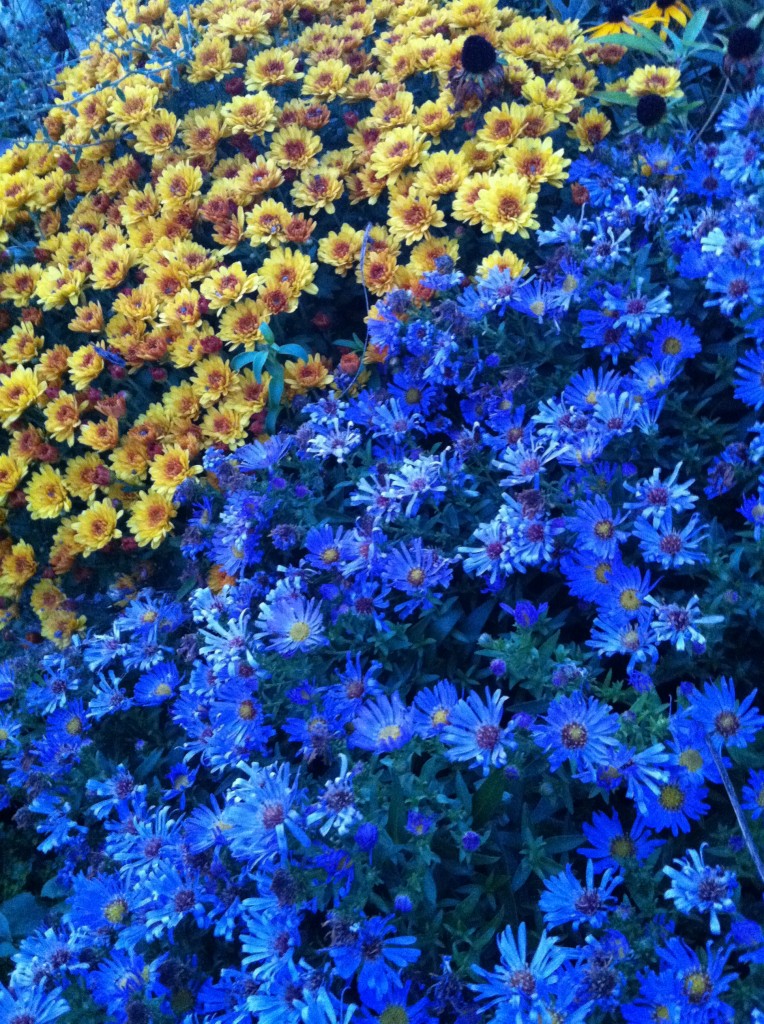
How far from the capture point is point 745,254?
159cm

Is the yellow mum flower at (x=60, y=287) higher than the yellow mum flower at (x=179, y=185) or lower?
lower

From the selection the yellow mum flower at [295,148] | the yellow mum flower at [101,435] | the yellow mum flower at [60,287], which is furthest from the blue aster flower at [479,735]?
the yellow mum flower at [60,287]

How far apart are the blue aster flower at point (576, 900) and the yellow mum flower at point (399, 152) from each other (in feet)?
5.37

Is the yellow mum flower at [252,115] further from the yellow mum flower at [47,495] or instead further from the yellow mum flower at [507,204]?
the yellow mum flower at [47,495]

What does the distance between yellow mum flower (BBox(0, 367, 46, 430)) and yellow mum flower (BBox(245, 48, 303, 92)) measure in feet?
3.27

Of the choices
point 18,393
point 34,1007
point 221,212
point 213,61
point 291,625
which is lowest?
point 34,1007

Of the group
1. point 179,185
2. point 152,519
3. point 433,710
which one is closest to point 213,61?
point 179,185

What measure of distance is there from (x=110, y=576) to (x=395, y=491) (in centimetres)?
110

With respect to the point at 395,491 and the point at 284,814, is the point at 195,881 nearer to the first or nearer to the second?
the point at 284,814

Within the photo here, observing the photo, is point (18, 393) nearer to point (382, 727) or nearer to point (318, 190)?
point (318, 190)

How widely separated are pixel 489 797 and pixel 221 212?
65.2 inches

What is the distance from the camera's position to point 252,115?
2398mm

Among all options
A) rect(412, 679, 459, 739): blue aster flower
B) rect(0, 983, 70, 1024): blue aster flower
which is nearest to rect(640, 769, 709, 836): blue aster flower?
rect(412, 679, 459, 739): blue aster flower

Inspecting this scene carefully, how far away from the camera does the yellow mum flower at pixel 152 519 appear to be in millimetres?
2152
